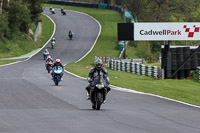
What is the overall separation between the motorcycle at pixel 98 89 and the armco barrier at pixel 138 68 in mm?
21183

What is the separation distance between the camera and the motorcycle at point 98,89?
1516 centimetres

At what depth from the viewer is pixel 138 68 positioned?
4044 cm

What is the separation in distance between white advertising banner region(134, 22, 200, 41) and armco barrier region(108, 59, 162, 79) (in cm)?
246

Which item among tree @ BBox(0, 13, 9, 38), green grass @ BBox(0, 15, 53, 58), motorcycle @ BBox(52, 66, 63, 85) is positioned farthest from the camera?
tree @ BBox(0, 13, 9, 38)

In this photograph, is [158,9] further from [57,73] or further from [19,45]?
[57,73]

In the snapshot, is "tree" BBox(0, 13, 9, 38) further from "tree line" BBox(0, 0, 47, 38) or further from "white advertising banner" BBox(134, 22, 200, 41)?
"white advertising banner" BBox(134, 22, 200, 41)

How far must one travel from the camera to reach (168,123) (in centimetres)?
1238

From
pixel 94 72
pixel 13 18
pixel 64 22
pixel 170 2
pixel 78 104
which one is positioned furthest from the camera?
pixel 170 2

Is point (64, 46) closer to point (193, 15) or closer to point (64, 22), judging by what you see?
point (64, 22)

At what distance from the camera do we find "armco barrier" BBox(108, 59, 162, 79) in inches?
1456

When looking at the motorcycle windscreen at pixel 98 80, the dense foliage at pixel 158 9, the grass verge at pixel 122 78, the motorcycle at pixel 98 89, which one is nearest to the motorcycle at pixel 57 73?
the grass verge at pixel 122 78

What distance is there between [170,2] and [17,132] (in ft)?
296

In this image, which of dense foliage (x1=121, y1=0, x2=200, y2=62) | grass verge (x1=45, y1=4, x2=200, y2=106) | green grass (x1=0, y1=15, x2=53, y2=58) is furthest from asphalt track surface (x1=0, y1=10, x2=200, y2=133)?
dense foliage (x1=121, y1=0, x2=200, y2=62)

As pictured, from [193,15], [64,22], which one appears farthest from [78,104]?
[193,15]
